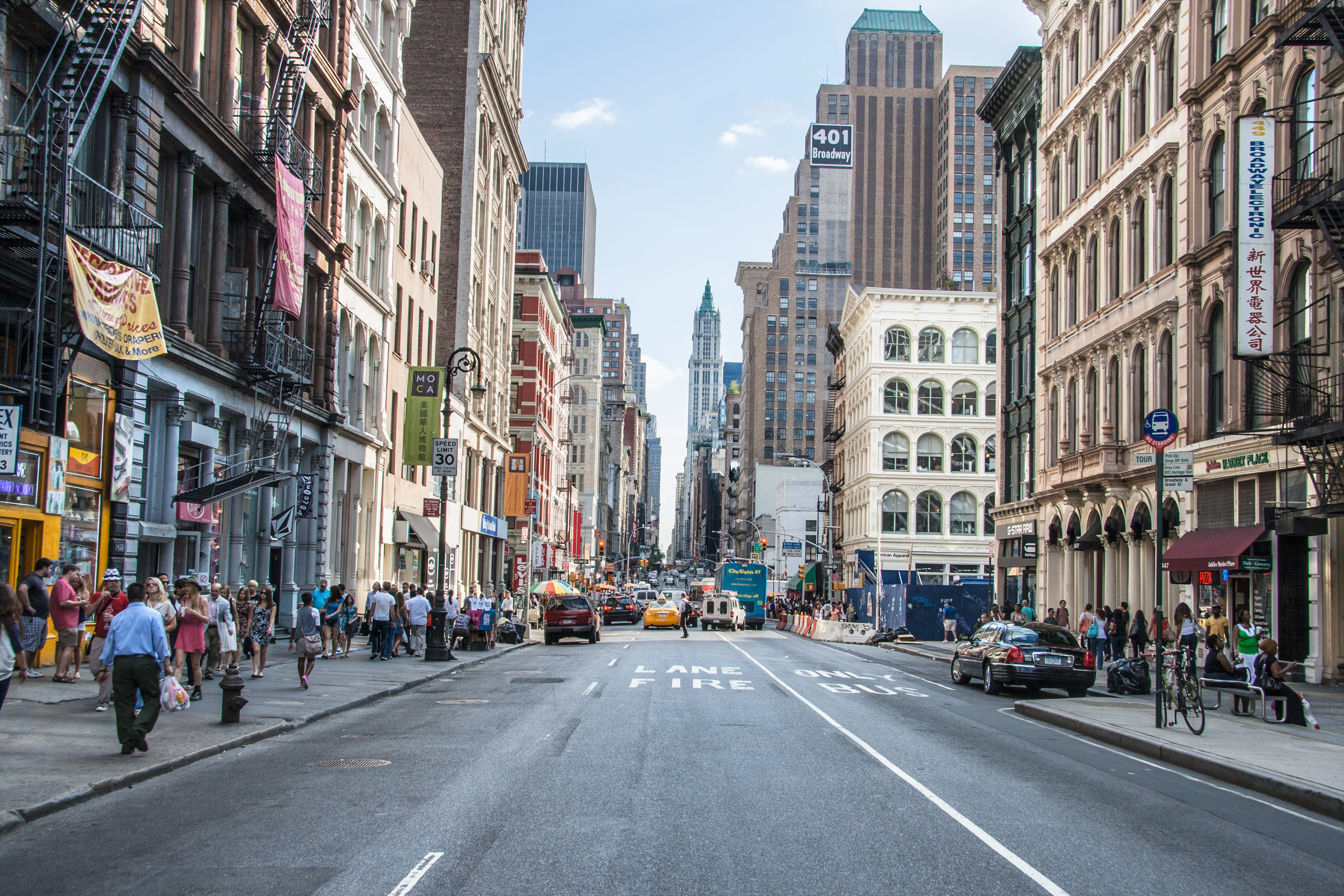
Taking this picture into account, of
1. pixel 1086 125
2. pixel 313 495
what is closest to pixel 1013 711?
pixel 313 495

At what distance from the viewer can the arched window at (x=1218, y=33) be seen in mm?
30125

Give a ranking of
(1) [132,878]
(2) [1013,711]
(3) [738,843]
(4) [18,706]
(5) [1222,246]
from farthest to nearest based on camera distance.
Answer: (5) [1222,246]
(2) [1013,711]
(4) [18,706]
(3) [738,843]
(1) [132,878]

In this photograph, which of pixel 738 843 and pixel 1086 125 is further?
pixel 1086 125

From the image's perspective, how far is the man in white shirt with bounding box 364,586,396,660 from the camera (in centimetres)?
2855

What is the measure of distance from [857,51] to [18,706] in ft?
495

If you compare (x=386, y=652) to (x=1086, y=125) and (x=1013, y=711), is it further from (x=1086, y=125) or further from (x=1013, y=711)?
(x=1086, y=125)

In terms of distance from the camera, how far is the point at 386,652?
29234mm

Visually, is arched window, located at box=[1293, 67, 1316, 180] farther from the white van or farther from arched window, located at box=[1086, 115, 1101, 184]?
the white van

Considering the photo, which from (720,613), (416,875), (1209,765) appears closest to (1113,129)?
(1209,765)

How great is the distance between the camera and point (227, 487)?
24297 mm

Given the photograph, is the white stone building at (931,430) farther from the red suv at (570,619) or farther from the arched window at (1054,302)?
the red suv at (570,619)

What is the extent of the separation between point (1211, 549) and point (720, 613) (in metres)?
38.2

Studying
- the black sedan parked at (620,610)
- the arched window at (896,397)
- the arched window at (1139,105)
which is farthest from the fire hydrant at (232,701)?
the arched window at (896,397)

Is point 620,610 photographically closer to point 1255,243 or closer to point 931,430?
point 931,430
